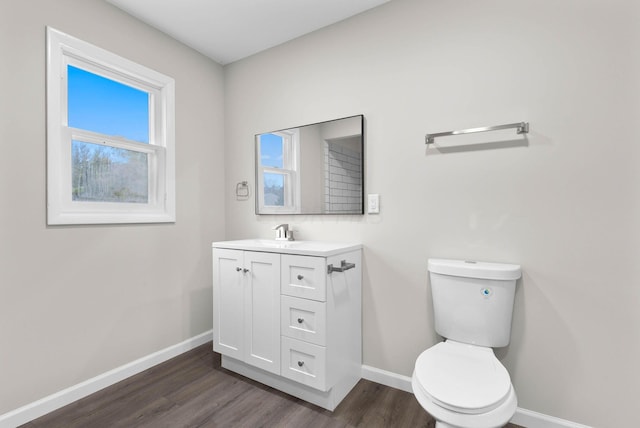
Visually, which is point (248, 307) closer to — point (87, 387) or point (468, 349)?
point (87, 387)

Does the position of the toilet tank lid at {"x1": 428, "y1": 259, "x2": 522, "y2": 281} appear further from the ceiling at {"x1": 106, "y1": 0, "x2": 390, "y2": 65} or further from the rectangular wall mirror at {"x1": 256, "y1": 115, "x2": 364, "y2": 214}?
the ceiling at {"x1": 106, "y1": 0, "x2": 390, "y2": 65}

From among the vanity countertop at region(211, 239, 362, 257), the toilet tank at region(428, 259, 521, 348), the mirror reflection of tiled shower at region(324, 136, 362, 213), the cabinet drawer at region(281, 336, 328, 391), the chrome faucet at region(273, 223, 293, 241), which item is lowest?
the cabinet drawer at region(281, 336, 328, 391)

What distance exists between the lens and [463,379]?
120 centimetres

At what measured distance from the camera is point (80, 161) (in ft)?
6.04

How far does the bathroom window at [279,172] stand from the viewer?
2.31m

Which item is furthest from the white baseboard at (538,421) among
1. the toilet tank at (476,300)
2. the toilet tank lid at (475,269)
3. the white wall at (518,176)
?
the toilet tank lid at (475,269)

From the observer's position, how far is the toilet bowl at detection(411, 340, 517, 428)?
3.43 ft

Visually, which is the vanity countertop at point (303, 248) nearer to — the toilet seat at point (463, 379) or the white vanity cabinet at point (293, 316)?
the white vanity cabinet at point (293, 316)

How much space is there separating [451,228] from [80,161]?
7.45 ft

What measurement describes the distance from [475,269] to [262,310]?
4.09ft

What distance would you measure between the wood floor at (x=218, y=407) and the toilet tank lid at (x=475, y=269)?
0.80 m

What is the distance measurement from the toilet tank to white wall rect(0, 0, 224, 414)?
6.29 ft

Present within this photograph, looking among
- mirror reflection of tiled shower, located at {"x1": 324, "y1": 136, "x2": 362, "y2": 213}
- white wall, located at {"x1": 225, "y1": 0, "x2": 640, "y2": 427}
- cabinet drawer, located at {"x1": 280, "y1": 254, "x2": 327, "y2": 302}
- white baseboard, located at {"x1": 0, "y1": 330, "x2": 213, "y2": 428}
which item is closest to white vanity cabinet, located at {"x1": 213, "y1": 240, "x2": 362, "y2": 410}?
cabinet drawer, located at {"x1": 280, "y1": 254, "x2": 327, "y2": 302}

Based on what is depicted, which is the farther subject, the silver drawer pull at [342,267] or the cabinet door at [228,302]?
the cabinet door at [228,302]
